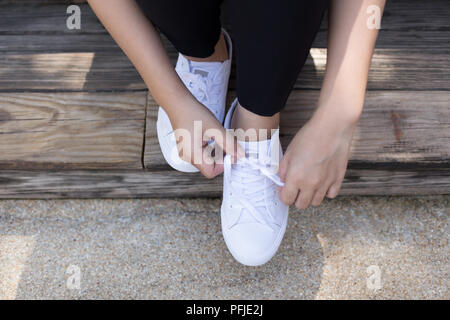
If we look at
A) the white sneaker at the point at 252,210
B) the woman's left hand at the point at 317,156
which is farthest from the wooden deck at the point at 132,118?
the woman's left hand at the point at 317,156

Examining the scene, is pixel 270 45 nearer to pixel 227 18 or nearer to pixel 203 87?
pixel 203 87

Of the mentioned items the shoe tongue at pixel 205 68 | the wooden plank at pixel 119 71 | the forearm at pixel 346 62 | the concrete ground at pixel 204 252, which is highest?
the forearm at pixel 346 62

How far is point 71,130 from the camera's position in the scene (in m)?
1.12

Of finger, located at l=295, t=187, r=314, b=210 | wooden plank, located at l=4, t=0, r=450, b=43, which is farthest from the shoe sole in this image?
wooden plank, located at l=4, t=0, r=450, b=43

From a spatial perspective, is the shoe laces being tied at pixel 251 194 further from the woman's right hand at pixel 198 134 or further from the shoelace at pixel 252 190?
the woman's right hand at pixel 198 134

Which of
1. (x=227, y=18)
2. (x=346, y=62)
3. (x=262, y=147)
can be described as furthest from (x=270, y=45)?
(x=227, y=18)

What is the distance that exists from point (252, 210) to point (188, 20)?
51 centimetres

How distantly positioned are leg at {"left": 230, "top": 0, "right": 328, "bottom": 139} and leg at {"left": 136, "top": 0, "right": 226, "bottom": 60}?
0.36 feet

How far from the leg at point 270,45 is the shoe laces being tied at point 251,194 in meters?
0.19

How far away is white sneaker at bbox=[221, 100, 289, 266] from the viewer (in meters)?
0.98

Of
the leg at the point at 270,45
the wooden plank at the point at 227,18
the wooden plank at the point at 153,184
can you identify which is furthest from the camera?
the wooden plank at the point at 227,18

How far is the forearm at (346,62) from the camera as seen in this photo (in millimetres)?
764

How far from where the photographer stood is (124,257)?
44.4 inches

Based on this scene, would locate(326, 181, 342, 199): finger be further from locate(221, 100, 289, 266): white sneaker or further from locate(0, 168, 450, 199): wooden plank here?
locate(0, 168, 450, 199): wooden plank
